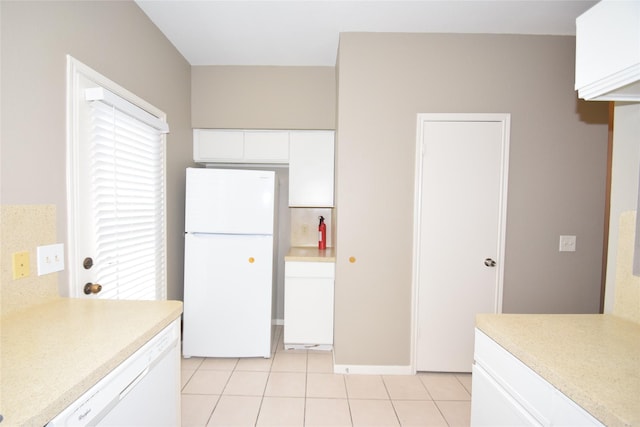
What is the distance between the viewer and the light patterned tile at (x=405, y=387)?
6.63ft

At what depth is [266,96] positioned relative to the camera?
276 cm

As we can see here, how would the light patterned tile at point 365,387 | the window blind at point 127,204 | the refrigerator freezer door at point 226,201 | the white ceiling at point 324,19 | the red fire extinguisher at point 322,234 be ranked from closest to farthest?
1. the window blind at point 127,204
2. the white ceiling at point 324,19
3. the light patterned tile at point 365,387
4. the refrigerator freezer door at point 226,201
5. the red fire extinguisher at point 322,234

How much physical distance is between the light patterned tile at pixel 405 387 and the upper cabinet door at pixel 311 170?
5.16 feet

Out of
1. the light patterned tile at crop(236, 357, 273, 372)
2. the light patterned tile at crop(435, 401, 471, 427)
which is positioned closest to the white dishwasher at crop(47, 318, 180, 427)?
the light patterned tile at crop(236, 357, 273, 372)

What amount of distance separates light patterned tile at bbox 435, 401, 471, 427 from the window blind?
222 centimetres

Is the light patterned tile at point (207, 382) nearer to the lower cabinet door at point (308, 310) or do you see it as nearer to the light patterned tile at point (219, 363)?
the light patterned tile at point (219, 363)

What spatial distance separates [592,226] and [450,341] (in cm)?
146

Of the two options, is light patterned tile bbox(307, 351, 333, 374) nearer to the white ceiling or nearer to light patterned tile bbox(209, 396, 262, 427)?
light patterned tile bbox(209, 396, 262, 427)

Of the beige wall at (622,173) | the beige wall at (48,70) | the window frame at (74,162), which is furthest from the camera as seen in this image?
the window frame at (74,162)

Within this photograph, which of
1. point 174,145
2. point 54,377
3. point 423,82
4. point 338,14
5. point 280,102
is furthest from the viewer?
point 280,102

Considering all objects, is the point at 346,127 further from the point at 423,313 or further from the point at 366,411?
the point at 366,411

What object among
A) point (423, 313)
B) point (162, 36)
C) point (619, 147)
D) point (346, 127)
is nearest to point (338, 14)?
point (346, 127)

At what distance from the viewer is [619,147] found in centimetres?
131

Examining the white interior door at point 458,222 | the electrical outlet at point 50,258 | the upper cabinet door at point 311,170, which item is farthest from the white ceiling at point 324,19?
the electrical outlet at point 50,258
